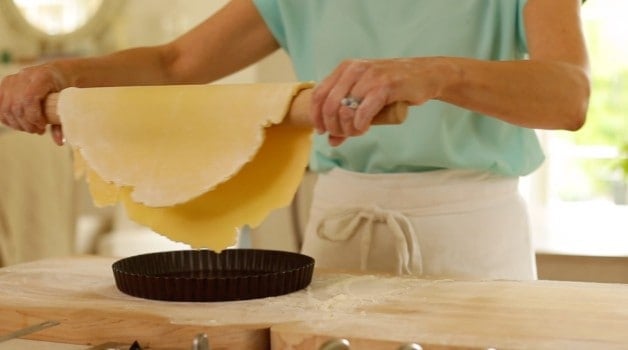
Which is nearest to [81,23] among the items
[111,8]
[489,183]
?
[111,8]

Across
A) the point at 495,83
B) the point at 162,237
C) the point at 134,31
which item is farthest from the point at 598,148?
the point at 495,83

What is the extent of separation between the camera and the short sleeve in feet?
4.22

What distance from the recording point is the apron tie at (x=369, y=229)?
1.12 meters

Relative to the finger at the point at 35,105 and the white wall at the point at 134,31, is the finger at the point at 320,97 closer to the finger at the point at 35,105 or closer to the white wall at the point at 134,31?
the finger at the point at 35,105

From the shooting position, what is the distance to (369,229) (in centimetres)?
117

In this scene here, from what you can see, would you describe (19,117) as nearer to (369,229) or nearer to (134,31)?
(369,229)

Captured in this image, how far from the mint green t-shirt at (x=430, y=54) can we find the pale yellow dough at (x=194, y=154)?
28cm

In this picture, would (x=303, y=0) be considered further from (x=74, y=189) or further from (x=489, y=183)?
(x=74, y=189)

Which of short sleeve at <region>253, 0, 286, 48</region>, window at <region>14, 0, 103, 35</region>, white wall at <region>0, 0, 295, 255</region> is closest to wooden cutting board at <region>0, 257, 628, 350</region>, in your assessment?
short sleeve at <region>253, 0, 286, 48</region>

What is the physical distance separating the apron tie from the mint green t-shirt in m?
0.07

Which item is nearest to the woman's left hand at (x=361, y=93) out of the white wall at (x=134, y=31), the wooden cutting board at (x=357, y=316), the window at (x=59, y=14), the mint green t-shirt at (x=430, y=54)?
the wooden cutting board at (x=357, y=316)

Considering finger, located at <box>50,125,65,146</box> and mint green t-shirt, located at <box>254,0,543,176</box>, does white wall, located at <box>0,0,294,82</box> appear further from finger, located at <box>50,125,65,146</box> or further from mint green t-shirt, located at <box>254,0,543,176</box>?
finger, located at <box>50,125,65,146</box>

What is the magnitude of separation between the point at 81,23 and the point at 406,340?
2995 mm

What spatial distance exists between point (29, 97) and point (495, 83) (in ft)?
1.74
